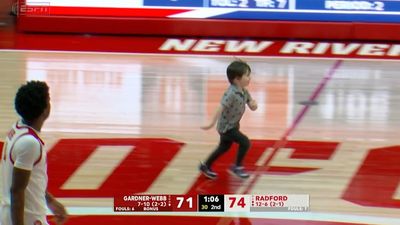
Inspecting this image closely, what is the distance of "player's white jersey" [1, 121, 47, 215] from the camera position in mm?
3209

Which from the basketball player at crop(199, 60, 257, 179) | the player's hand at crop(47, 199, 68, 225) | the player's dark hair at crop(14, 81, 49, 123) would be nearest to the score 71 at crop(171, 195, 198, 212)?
the basketball player at crop(199, 60, 257, 179)

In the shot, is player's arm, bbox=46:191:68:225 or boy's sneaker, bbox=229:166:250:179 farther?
boy's sneaker, bbox=229:166:250:179

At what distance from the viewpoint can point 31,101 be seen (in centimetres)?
329

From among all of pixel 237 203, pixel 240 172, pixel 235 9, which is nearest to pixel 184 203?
pixel 237 203

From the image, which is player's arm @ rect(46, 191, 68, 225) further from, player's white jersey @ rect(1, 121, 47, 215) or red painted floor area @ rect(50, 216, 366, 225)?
red painted floor area @ rect(50, 216, 366, 225)

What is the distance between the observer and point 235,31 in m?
14.1

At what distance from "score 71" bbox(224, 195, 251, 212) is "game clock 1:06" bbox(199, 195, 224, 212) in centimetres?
4

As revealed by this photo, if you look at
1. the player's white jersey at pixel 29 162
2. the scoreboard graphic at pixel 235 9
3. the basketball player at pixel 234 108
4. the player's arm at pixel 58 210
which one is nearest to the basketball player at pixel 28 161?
the player's white jersey at pixel 29 162

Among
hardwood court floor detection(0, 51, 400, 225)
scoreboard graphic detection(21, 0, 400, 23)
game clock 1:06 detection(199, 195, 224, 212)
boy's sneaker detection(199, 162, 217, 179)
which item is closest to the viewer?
game clock 1:06 detection(199, 195, 224, 212)

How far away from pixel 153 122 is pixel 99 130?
2.22ft

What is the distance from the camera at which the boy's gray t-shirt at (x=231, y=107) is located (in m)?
6.23

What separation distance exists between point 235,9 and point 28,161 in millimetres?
11342

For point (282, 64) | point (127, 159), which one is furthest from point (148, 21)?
point (127, 159)

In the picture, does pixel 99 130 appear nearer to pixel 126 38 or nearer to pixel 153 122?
pixel 153 122
